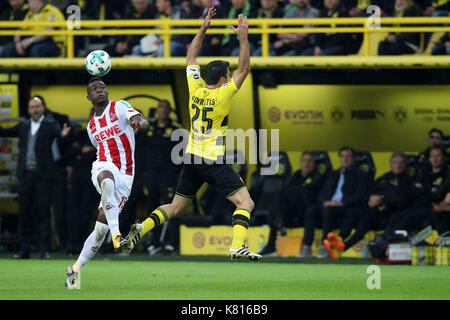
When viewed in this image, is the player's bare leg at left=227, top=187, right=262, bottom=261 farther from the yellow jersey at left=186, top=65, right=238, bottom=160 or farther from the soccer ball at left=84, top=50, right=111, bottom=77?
the soccer ball at left=84, top=50, right=111, bottom=77

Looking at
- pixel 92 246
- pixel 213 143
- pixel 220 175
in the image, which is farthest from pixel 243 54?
pixel 92 246

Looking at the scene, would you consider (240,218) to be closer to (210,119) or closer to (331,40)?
(210,119)

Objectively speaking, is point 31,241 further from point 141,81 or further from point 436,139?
point 436,139

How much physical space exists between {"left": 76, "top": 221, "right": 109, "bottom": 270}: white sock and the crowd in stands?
6629 millimetres

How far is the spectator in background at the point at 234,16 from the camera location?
51.3ft

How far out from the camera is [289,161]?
52.6ft

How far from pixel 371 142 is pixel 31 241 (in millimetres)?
5871

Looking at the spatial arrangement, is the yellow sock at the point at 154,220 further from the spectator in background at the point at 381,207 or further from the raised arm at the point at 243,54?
the spectator in background at the point at 381,207

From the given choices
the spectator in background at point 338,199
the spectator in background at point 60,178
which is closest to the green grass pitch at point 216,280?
the spectator in background at point 338,199

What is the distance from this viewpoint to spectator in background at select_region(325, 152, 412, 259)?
1420cm

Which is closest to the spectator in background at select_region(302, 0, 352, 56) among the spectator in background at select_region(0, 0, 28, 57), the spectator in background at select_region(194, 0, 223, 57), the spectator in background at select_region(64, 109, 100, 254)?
the spectator in background at select_region(194, 0, 223, 57)

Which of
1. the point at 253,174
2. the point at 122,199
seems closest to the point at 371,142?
the point at 253,174

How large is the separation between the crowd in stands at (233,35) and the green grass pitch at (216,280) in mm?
3700

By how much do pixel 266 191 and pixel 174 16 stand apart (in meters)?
3.62
